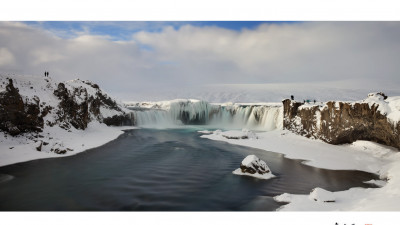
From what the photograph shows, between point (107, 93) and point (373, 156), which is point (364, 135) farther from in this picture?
point (107, 93)

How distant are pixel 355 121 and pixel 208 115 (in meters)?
34.8

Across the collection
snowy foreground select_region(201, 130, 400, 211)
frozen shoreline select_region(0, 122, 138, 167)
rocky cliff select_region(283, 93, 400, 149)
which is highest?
rocky cliff select_region(283, 93, 400, 149)

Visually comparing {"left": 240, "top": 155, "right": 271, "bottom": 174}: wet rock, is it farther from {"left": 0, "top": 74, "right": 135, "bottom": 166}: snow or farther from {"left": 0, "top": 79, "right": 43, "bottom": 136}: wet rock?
{"left": 0, "top": 79, "right": 43, "bottom": 136}: wet rock

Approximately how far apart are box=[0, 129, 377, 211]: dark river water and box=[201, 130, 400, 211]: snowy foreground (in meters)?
0.82

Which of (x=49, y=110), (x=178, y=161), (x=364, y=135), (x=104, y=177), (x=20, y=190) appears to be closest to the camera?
(x=20, y=190)

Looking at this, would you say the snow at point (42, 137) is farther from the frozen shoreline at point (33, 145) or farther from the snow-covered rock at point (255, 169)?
the snow-covered rock at point (255, 169)

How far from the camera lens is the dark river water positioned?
8492mm

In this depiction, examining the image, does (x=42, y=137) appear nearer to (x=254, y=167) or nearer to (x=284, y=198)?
(x=254, y=167)

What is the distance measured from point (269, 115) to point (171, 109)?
793 inches

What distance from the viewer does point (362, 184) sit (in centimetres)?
1109


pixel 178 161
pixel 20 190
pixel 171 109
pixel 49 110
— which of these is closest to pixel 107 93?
pixel 171 109

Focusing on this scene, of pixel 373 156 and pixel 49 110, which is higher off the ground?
pixel 49 110

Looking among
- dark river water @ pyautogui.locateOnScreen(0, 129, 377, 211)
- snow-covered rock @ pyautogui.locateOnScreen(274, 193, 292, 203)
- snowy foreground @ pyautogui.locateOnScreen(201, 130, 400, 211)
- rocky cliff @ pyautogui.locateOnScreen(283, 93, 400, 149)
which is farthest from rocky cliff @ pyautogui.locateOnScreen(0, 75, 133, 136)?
rocky cliff @ pyautogui.locateOnScreen(283, 93, 400, 149)

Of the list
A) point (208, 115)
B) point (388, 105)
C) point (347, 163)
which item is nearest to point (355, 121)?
point (388, 105)
